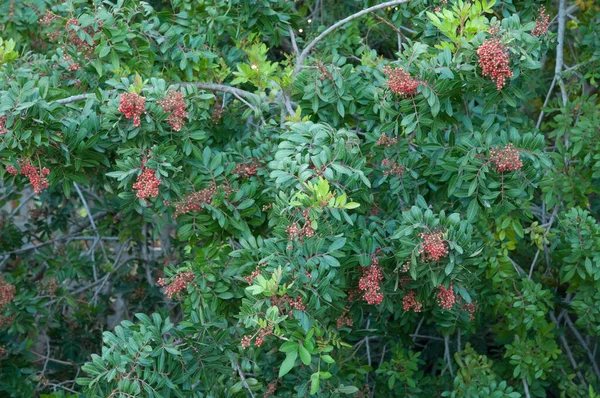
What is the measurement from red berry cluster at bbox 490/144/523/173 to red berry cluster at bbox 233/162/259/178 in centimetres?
95

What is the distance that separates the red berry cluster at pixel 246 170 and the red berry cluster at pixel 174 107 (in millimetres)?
364

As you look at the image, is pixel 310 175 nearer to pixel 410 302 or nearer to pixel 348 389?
pixel 410 302

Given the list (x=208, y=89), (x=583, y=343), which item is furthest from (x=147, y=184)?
(x=583, y=343)

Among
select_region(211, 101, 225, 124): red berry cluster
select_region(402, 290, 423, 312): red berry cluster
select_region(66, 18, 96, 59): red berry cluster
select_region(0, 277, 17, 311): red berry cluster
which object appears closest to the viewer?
select_region(402, 290, 423, 312): red berry cluster

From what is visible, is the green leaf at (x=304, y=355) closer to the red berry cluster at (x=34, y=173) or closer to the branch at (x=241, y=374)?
the branch at (x=241, y=374)

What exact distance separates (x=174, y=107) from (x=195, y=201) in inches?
14.7

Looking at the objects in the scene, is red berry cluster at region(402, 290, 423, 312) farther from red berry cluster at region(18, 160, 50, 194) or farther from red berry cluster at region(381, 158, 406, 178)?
red berry cluster at region(18, 160, 50, 194)

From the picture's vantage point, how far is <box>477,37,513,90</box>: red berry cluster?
9.66 ft

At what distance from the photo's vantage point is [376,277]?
296 centimetres

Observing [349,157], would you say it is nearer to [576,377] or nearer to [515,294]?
[515,294]

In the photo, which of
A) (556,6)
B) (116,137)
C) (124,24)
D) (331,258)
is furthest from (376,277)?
(556,6)

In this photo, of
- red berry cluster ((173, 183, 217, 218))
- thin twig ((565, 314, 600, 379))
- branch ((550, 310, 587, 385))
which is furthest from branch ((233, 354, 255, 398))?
thin twig ((565, 314, 600, 379))

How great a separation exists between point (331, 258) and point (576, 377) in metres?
2.53

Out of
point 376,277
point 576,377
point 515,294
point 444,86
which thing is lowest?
point 576,377
